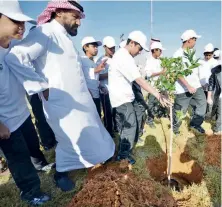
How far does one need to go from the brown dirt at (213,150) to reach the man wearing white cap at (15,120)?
254cm

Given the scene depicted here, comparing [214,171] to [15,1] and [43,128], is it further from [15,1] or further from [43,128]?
[15,1]

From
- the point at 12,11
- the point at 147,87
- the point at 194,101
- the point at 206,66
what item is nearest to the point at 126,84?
the point at 147,87

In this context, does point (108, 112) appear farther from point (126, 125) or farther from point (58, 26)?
point (58, 26)

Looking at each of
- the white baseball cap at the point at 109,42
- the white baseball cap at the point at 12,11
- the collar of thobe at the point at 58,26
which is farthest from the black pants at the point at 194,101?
the white baseball cap at the point at 12,11

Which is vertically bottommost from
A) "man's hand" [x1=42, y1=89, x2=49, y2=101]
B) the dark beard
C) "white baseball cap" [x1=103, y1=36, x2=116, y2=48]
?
"man's hand" [x1=42, y1=89, x2=49, y2=101]

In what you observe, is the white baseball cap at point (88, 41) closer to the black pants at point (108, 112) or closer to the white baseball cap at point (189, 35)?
the black pants at point (108, 112)

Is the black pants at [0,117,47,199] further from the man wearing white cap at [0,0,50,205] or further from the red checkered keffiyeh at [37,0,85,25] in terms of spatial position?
the red checkered keffiyeh at [37,0,85,25]

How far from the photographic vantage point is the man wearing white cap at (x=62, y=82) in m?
2.40

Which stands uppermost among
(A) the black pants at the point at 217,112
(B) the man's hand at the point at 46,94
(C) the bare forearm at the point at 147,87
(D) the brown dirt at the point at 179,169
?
(B) the man's hand at the point at 46,94

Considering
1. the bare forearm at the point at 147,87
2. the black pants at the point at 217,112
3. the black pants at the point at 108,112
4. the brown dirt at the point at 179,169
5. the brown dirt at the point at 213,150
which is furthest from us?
the black pants at the point at 108,112

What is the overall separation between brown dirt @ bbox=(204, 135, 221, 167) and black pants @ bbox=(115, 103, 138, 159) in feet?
4.30

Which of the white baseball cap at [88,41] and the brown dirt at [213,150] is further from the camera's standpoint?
the white baseball cap at [88,41]

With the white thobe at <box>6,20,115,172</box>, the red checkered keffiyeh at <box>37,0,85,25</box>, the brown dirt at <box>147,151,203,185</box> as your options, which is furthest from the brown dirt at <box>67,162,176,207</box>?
the brown dirt at <box>147,151,203,185</box>

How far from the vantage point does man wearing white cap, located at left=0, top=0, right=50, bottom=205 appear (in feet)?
6.79
